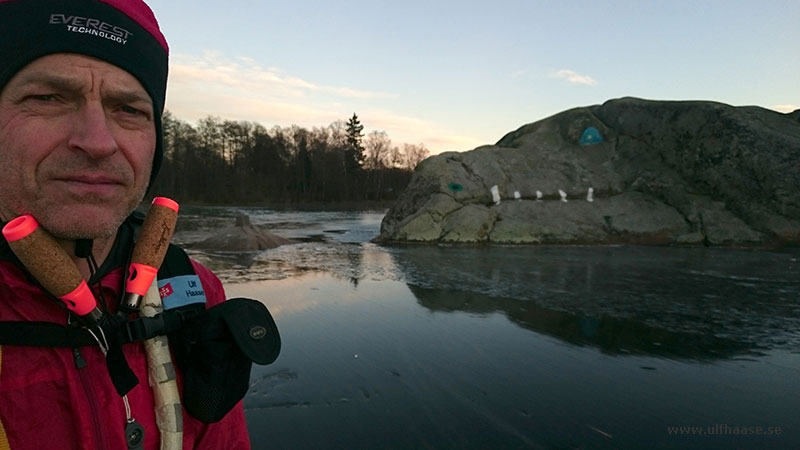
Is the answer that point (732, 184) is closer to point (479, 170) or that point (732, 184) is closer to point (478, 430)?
point (479, 170)

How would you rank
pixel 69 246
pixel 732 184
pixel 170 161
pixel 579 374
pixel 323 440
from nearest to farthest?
pixel 69 246, pixel 323 440, pixel 579 374, pixel 732 184, pixel 170 161

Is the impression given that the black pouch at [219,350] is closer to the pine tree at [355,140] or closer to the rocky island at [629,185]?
the rocky island at [629,185]

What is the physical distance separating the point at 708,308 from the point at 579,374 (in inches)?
119

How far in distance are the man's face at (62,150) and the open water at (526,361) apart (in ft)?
5.88

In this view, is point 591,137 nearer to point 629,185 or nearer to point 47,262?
point 629,185

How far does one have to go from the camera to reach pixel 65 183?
41.8 inches

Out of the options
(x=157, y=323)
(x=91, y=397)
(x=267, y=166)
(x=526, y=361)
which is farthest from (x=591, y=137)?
(x=267, y=166)

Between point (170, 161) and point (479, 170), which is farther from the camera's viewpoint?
point (170, 161)

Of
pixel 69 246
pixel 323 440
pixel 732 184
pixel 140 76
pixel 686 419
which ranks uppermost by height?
pixel 732 184

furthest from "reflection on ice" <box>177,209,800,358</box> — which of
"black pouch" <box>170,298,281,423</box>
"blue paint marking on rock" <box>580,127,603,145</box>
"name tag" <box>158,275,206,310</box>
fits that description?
"blue paint marking on rock" <box>580,127,603,145</box>

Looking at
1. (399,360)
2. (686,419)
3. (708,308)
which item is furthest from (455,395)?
(708,308)

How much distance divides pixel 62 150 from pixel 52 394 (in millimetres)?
602

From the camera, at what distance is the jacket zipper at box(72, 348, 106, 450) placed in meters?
1.04

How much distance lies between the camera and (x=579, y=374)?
3291 millimetres
